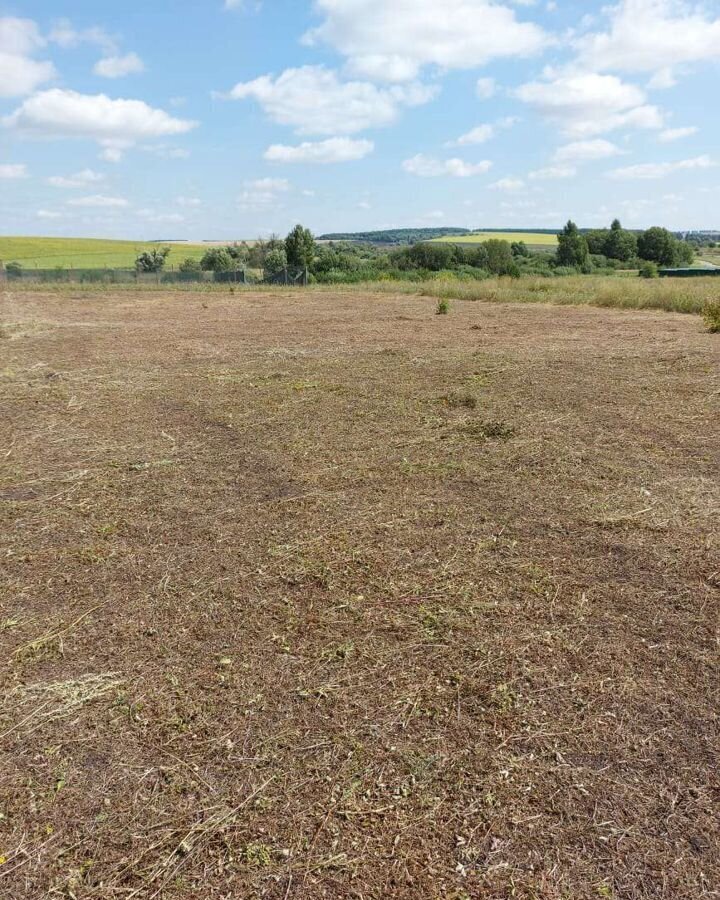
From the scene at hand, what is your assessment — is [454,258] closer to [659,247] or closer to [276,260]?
[276,260]

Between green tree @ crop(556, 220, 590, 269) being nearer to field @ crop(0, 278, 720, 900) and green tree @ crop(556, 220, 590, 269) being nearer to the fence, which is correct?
the fence

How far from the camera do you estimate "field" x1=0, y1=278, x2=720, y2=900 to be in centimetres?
182

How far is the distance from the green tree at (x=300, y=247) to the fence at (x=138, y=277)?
35.9 ft

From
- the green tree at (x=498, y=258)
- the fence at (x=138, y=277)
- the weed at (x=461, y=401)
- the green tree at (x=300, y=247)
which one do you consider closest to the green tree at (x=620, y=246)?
the green tree at (x=498, y=258)

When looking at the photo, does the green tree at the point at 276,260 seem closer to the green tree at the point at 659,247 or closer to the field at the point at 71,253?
the field at the point at 71,253

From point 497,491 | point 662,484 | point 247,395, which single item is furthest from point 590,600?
point 247,395

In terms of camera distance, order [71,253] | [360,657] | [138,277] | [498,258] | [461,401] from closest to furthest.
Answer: [360,657], [461,401], [138,277], [498,258], [71,253]

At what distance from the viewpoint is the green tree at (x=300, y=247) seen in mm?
44406

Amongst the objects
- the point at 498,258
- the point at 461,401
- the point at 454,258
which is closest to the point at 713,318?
the point at 461,401

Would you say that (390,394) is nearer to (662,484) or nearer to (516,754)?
(662,484)

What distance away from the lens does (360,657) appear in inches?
106

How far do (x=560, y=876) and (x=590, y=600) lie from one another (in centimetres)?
155

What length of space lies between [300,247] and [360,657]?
146ft

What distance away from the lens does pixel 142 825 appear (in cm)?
190
